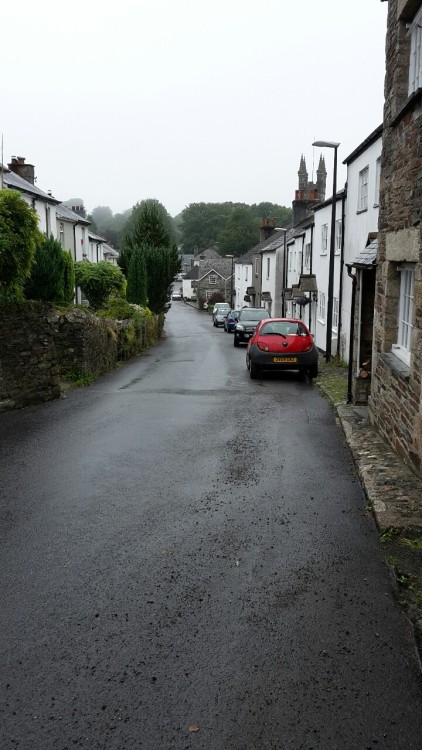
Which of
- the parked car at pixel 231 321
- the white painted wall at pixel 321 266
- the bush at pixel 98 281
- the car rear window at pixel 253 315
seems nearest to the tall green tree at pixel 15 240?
the white painted wall at pixel 321 266

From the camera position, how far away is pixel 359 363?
1200 cm

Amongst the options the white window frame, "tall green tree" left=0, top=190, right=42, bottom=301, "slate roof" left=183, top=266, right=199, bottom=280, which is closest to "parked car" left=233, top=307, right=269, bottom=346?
the white window frame

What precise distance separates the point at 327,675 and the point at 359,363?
8835 mm

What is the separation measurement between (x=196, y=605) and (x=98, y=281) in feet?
80.1

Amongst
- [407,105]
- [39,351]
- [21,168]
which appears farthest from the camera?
[21,168]

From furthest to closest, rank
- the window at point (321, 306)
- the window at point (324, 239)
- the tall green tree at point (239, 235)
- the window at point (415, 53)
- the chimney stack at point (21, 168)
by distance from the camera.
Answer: the tall green tree at point (239, 235)
the chimney stack at point (21, 168)
the window at point (321, 306)
the window at point (324, 239)
the window at point (415, 53)

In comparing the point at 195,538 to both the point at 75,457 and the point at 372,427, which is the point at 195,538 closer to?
the point at 75,457

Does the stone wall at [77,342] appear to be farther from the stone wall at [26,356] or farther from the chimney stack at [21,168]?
the chimney stack at [21,168]

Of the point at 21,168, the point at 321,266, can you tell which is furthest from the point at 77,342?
the point at 21,168

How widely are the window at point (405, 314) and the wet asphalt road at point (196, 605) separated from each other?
61.4 inches

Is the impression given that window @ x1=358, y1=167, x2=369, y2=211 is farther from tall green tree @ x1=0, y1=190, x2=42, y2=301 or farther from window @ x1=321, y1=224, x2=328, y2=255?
tall green tree @ x1=0, y1=190, x2=42, y2=301

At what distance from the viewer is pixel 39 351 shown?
12.6 m

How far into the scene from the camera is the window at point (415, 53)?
26.2 ft

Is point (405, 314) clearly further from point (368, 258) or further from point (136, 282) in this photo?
point (136, 282)
